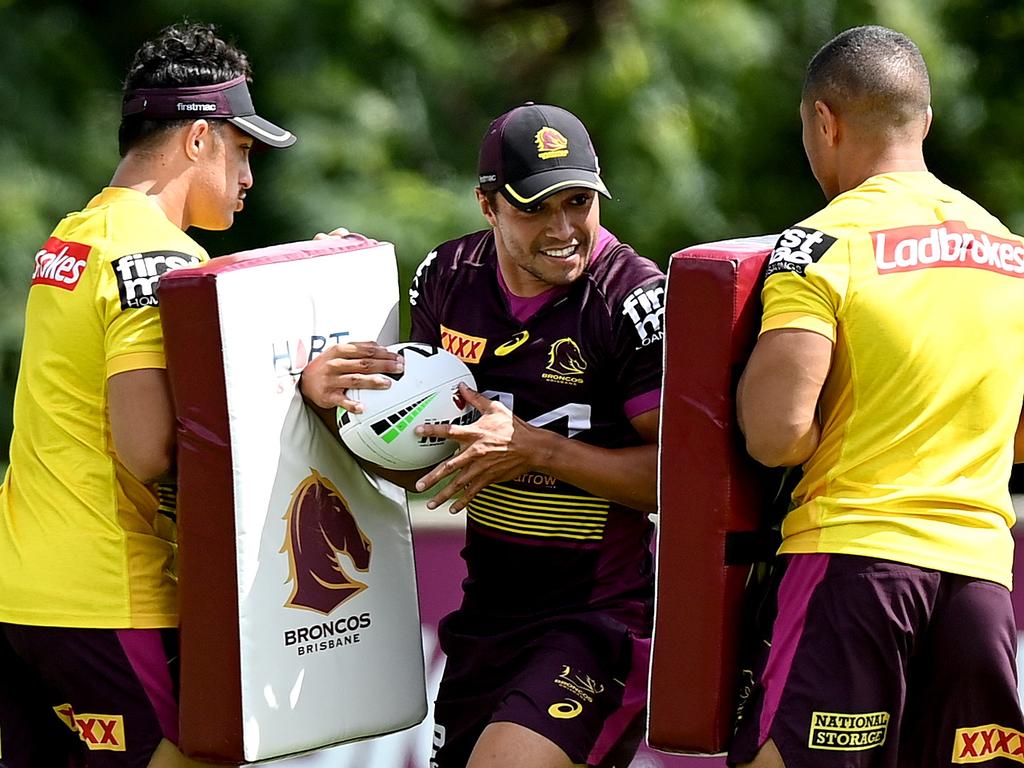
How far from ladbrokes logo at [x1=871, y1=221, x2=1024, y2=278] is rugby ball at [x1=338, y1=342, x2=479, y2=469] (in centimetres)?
101

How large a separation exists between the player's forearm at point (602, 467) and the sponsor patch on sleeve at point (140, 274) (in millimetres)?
931

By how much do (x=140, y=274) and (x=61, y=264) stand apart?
212 mm

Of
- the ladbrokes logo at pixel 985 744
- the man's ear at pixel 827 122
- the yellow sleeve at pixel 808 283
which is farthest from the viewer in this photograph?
the man's ear at pixel 827 122

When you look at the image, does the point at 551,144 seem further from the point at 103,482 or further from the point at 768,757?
the point at 768,757

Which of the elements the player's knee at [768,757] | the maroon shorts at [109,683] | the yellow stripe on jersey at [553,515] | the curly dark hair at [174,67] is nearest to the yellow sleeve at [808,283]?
the yellow stripe on jersey at [553,515]

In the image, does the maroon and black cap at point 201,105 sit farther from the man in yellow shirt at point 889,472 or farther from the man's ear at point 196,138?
the man in yellow shirt at point 889,472

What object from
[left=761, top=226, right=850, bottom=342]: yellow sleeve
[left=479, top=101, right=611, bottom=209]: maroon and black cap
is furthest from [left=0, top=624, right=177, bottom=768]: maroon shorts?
A: [left=761, top=226, right=850, bottom=342]: yellow sleeve

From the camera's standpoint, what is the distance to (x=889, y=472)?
3.26 m

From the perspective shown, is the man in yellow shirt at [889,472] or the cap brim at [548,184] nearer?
the man in yellow shirt at [889,472]

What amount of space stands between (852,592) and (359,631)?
123 centimetres

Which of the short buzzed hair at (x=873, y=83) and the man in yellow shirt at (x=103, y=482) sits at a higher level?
the short buzzed hair at (x=873, y=83)

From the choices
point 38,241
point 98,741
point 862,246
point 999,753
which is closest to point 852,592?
point 999,753

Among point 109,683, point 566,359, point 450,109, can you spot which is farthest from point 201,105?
point 450,109

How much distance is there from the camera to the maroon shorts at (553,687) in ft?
11.7
